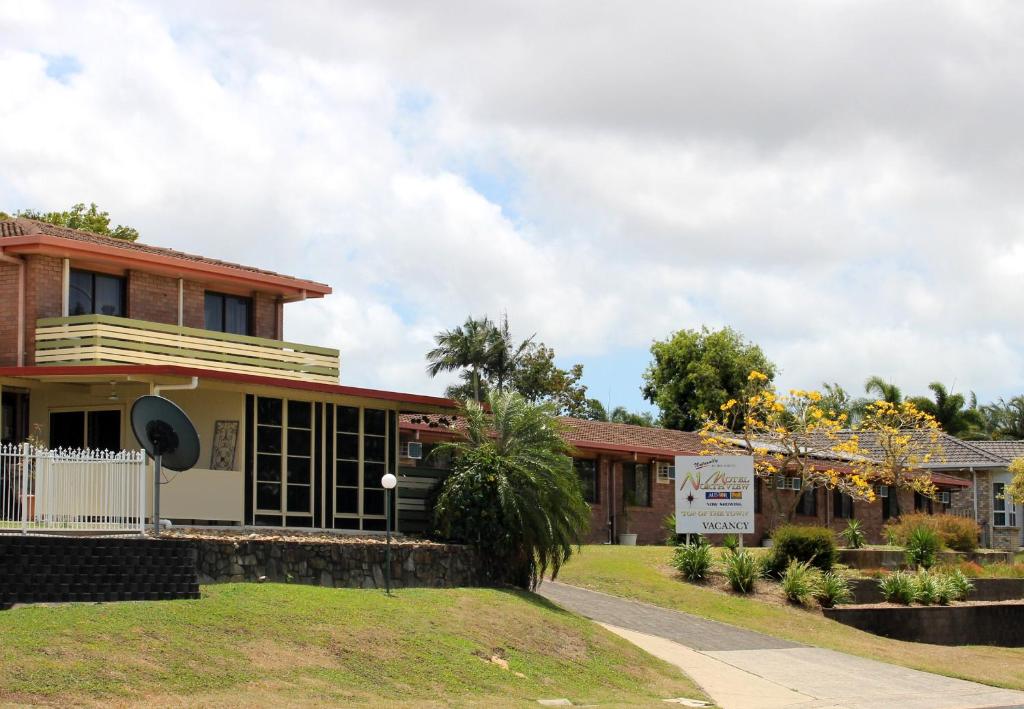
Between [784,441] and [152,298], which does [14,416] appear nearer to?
[152,298]

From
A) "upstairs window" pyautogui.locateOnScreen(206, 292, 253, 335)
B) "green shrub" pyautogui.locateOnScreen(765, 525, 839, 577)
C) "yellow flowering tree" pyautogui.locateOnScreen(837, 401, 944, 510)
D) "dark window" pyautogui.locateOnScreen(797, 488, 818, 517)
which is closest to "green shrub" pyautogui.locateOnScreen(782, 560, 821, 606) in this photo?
"green shrub" pyautogui.locateOnScreen(765, 525, 839, 577)

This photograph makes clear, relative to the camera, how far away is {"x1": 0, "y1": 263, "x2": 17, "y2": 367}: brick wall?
28.4 meters

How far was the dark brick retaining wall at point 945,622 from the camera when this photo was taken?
1153 inches

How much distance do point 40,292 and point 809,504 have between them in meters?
28.3

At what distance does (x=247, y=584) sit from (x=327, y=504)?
24.0 feet

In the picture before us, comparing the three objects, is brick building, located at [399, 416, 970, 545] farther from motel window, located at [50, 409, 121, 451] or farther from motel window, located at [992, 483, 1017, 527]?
motel window, located at [992, 483, 1017, 527]

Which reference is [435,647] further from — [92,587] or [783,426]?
[783,426]

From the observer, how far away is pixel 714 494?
33.1m

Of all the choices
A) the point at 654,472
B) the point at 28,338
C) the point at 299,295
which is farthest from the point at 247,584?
the point at 654,472

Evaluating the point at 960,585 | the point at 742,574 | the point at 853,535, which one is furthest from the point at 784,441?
the point at 742,574

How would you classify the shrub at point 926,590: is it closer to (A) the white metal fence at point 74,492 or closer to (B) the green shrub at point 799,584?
(B) the green shrub at point 799,584

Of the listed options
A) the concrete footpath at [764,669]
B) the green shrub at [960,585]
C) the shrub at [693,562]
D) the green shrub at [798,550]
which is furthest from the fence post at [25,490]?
the green shrub at [960,585]

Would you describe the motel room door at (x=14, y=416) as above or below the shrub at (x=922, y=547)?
above

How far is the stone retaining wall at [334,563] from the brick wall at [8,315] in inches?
389
